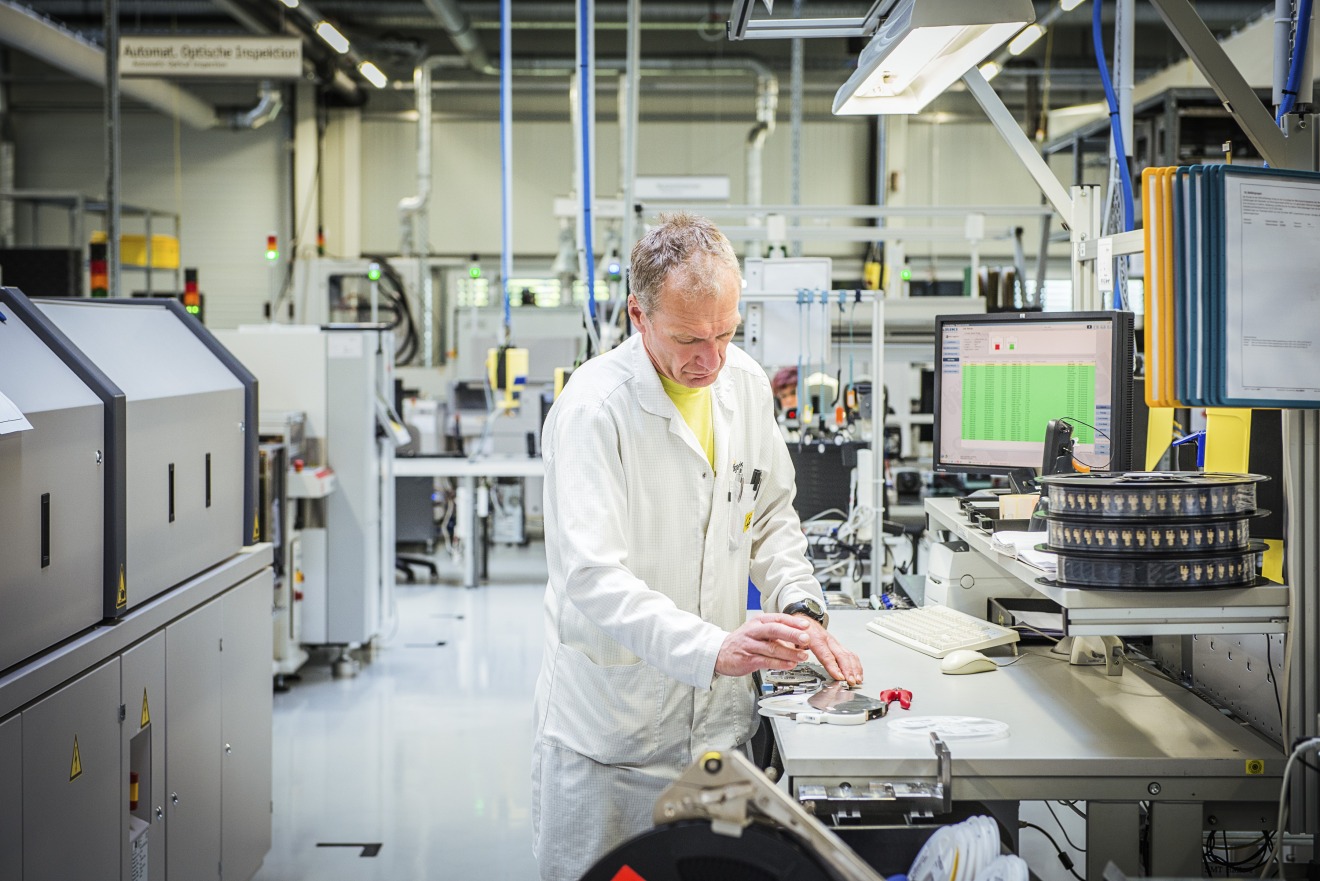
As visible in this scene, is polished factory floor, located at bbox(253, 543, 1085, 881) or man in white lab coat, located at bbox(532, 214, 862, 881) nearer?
man in white lab coat, located at bbox(532, 214, 862, 881)

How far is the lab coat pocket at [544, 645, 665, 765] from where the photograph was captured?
5.54ft

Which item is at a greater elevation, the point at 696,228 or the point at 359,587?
the point at 696,228

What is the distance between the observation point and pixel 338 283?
10367mm

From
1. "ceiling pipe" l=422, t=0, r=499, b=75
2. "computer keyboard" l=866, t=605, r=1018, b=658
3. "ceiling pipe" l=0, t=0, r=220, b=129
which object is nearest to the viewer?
"computer keyboard" l=866, t=605, r=1018, b=658

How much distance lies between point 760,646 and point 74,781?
48.3 inches

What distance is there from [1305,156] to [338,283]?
971 cm

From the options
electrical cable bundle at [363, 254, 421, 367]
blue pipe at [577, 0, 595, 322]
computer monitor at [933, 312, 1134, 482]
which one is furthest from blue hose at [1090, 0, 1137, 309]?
electrical cable bundle at [363, 254, 421, 367]

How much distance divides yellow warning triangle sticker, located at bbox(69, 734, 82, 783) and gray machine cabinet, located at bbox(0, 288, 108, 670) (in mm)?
185

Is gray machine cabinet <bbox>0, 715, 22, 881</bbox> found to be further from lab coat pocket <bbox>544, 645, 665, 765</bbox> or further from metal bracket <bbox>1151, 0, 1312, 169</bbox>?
metal bracket <bbox>1151, 0, 1312, 169</bbox>

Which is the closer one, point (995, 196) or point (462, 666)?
point (462, 666)

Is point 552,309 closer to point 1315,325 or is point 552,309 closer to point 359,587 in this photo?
point 359,587

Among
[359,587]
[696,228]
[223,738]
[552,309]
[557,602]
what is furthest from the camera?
[552,309]

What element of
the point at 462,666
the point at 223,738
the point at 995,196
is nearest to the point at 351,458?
the point at 462,666

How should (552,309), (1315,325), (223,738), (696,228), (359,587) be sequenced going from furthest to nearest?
(552,309) → (359,587) → (223,738) → (696,228) → (1315,325)
